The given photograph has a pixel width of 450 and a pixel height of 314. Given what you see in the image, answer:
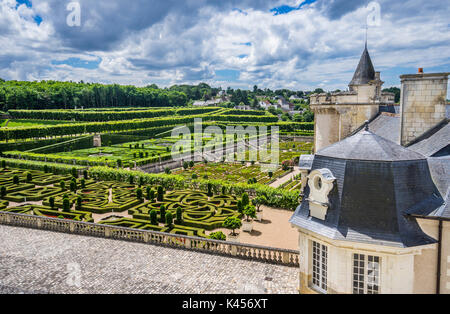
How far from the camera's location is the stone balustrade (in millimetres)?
14609

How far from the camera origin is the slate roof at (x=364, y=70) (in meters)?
24.0

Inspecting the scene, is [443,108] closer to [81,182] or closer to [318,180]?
[318,180]

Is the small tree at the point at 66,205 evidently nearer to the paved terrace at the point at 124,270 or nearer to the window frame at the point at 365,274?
the paved terrace at the point at 124,270

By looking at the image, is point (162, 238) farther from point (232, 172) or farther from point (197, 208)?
point (232, 172)

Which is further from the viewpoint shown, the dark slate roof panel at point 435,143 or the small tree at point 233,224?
the small tree at point 233,224

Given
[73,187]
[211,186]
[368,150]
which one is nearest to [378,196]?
[368,150]

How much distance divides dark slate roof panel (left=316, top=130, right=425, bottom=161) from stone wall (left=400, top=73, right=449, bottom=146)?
4.28 m

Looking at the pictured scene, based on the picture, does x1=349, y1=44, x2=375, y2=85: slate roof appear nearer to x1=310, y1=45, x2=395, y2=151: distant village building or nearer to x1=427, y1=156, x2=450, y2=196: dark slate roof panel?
x1=310, y1=45, x2=395, y2=151: distant village building

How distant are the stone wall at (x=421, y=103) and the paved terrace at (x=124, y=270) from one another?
7450mm

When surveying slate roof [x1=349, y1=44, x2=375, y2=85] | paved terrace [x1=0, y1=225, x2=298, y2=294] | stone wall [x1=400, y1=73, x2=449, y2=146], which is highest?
slate roof [x1=349, y1=44, x2=375, y2=85]

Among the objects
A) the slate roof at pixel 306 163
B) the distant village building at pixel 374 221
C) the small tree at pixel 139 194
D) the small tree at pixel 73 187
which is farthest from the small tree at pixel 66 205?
the distant village building at pixel 374 221

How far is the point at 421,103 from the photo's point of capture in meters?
13.1

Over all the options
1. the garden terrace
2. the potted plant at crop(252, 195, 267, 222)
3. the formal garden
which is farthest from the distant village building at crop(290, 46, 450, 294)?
the garden terrace
